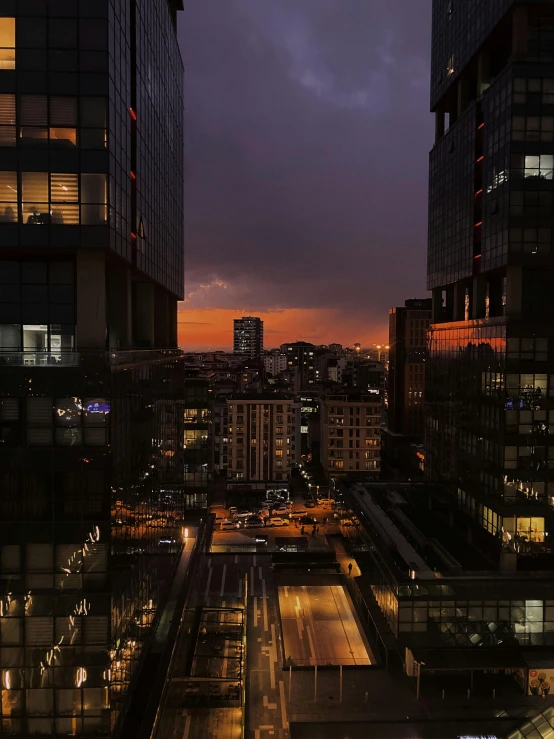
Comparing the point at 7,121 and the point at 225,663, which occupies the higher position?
the point at 7,121

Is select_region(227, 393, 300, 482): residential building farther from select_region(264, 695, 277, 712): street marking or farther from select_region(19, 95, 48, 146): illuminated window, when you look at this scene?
select_region(19, 95, 48, 146): illuminated window

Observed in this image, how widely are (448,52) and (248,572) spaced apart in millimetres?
69022

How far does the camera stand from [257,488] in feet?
366

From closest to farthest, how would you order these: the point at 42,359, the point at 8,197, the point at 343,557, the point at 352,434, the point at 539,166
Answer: the point at 42,359
the point at 8,197
the point at 539,166
the point at 343,557
the point at 352,434

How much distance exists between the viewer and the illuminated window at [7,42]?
95.9ft

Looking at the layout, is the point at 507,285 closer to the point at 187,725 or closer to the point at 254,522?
the point at 187,725

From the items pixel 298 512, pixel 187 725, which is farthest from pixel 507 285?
pixel 298 512

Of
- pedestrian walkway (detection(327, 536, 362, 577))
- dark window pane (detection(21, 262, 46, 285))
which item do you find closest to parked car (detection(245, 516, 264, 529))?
pedestrian walkway (detection(327, 536, 362, 577))

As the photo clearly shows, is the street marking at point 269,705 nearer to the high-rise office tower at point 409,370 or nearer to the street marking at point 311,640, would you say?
the street marking at point 311,640

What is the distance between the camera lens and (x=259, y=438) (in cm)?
11450

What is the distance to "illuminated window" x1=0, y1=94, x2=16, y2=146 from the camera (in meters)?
29.6

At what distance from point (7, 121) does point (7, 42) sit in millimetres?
3981

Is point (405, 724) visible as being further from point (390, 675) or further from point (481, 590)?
point (481, 590)

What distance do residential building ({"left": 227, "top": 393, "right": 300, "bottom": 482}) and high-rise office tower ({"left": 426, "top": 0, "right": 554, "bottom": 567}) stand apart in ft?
173
